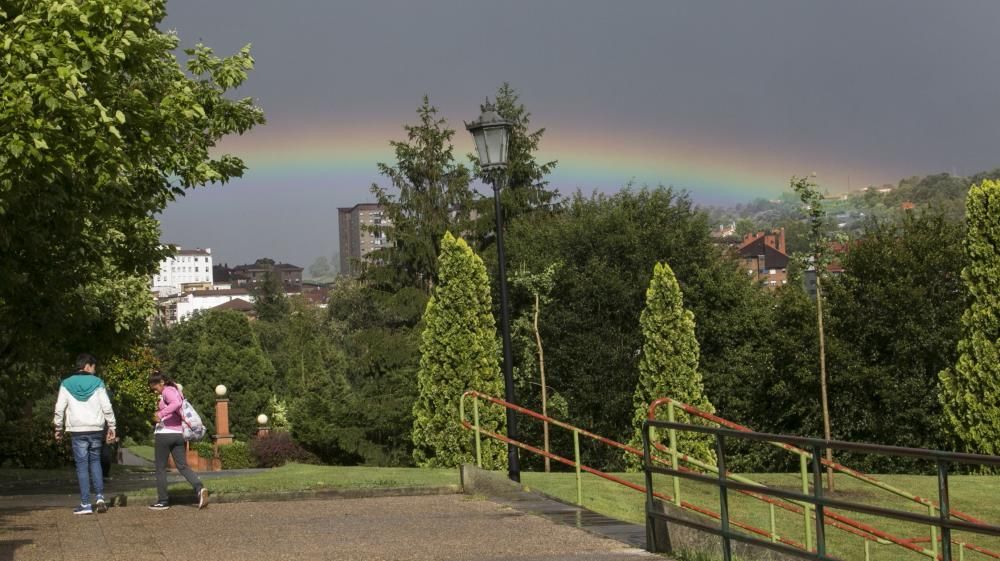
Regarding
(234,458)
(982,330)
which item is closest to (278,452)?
(234,458)

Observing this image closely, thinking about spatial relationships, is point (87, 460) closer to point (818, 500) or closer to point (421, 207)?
point (818, 500)

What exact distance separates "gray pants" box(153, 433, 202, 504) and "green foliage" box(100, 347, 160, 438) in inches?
1023

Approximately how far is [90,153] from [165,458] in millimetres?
3935

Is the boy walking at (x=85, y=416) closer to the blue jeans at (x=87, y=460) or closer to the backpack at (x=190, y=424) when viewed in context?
the blue jeans at (x=87, y=460)

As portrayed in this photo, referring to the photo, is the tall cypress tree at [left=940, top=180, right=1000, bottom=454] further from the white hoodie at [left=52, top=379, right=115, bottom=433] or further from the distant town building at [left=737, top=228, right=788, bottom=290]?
the distant town building at [left=737, top=228, right=788, bottom=290]

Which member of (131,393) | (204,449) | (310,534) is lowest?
(204,449)

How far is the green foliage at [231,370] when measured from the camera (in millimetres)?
88375

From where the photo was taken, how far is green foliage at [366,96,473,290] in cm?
6059

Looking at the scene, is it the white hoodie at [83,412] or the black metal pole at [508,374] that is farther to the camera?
the black metal pole at [508,374]

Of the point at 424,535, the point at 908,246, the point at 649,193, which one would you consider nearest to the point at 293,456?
the point at 649,193

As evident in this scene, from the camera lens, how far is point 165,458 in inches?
613

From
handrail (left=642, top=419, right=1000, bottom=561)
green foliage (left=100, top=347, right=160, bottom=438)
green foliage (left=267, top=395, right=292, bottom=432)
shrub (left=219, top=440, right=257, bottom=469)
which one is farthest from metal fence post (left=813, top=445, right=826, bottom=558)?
green foliage (left=267, top=395, right=292, bottom=432)

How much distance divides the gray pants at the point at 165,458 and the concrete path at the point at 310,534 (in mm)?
270

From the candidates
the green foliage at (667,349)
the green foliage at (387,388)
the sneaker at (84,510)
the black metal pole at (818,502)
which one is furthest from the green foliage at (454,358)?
the black metal pole at (818,502)
